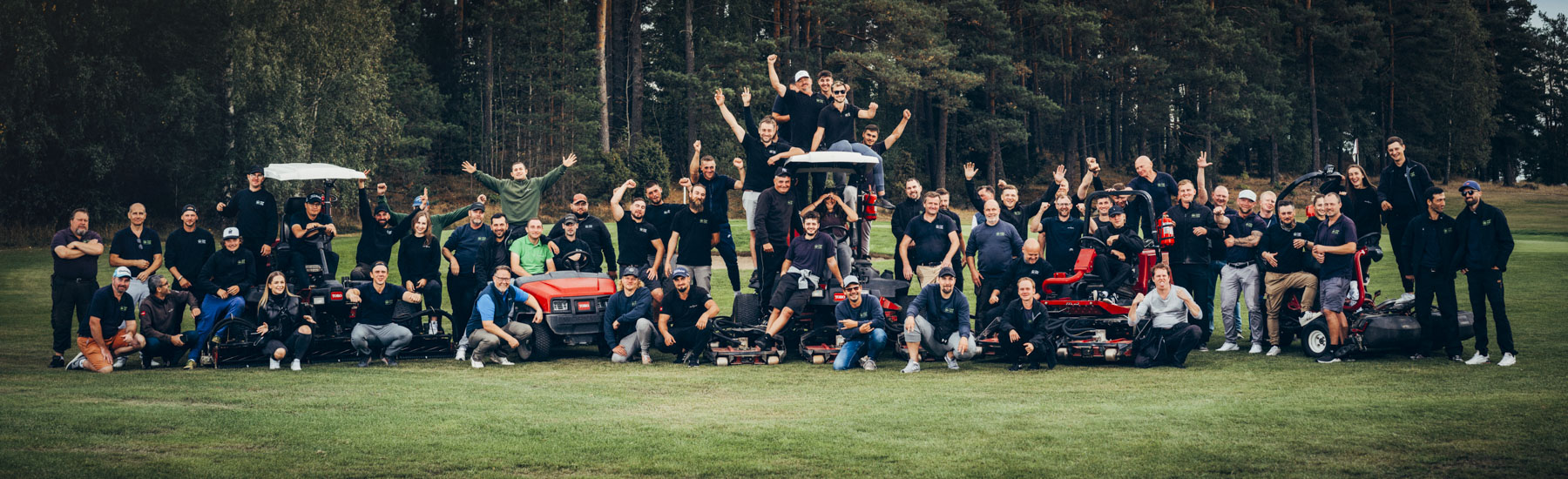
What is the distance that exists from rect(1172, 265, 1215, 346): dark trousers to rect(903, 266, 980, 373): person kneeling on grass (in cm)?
274

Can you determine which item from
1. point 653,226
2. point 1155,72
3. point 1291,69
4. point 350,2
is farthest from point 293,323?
point 1291,69

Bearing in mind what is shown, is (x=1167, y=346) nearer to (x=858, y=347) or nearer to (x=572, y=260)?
(x=858, y=347)

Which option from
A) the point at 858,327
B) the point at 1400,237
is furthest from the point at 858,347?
the point at 1400,237

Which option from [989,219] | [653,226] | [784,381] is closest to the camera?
[784,381]

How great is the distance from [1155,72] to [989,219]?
38966 millimetres

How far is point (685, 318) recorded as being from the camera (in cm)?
1218

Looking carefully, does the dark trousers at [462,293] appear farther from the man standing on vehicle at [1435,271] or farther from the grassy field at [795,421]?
the man standing on vehicle at [1435,271]

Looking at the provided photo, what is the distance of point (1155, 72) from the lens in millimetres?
48250

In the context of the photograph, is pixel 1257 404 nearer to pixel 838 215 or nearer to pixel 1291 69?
pixel 838 215

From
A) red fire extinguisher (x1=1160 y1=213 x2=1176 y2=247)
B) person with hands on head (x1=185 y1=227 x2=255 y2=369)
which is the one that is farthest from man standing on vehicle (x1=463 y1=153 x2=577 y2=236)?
red fire extinguisher (x1=1160 y1=213 x2=1176 y2=247)

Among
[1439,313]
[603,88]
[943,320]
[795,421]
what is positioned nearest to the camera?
[795,421]

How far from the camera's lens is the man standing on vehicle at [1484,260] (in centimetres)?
1070

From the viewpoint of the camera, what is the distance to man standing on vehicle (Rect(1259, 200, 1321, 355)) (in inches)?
471

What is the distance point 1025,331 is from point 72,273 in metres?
10.4
